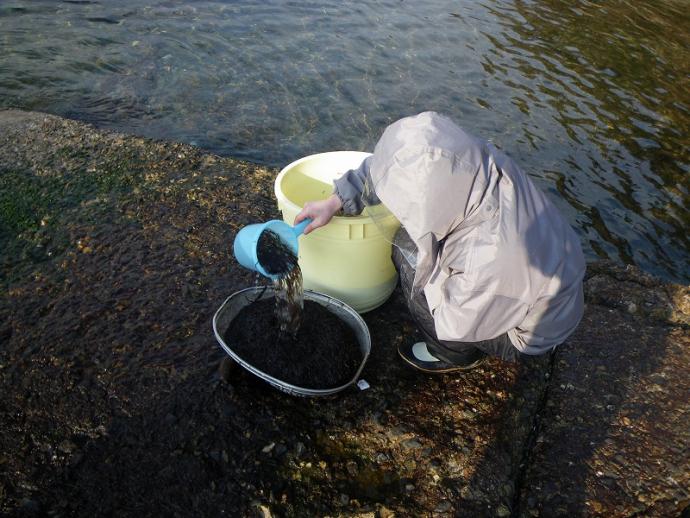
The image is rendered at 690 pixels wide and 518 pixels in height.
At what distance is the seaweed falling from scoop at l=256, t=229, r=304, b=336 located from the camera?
2277mm

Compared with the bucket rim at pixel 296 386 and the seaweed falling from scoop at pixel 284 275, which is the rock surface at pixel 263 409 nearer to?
the bucket rim at pixel 296 386

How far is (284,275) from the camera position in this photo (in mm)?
2314

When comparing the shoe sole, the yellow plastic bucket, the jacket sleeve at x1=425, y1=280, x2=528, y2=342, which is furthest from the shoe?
the jacket sleeve at x1=425, y1=280, x2=528, y2=342

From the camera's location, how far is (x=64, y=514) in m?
1.92

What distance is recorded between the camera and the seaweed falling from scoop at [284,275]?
7.47 feet

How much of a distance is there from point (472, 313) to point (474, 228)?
31 centimetres

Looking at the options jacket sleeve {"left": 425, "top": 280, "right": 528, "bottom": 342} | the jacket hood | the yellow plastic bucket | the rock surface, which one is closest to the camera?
the jacket hood

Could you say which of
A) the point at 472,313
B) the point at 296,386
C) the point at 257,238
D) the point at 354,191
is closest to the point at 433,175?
the point at 472,313

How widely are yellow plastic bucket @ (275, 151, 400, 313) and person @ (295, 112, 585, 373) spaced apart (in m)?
0.42

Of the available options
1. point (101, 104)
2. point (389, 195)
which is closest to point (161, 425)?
point (389, 195)

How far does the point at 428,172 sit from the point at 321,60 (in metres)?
4.85

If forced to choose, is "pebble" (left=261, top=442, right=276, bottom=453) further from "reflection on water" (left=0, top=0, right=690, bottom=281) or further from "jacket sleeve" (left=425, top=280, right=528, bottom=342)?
"reflection on water" (left=0, top=0, right=690, bottom=281)

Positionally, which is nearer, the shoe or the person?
the person

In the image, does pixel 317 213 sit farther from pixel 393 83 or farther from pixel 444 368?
pixel 393 83
